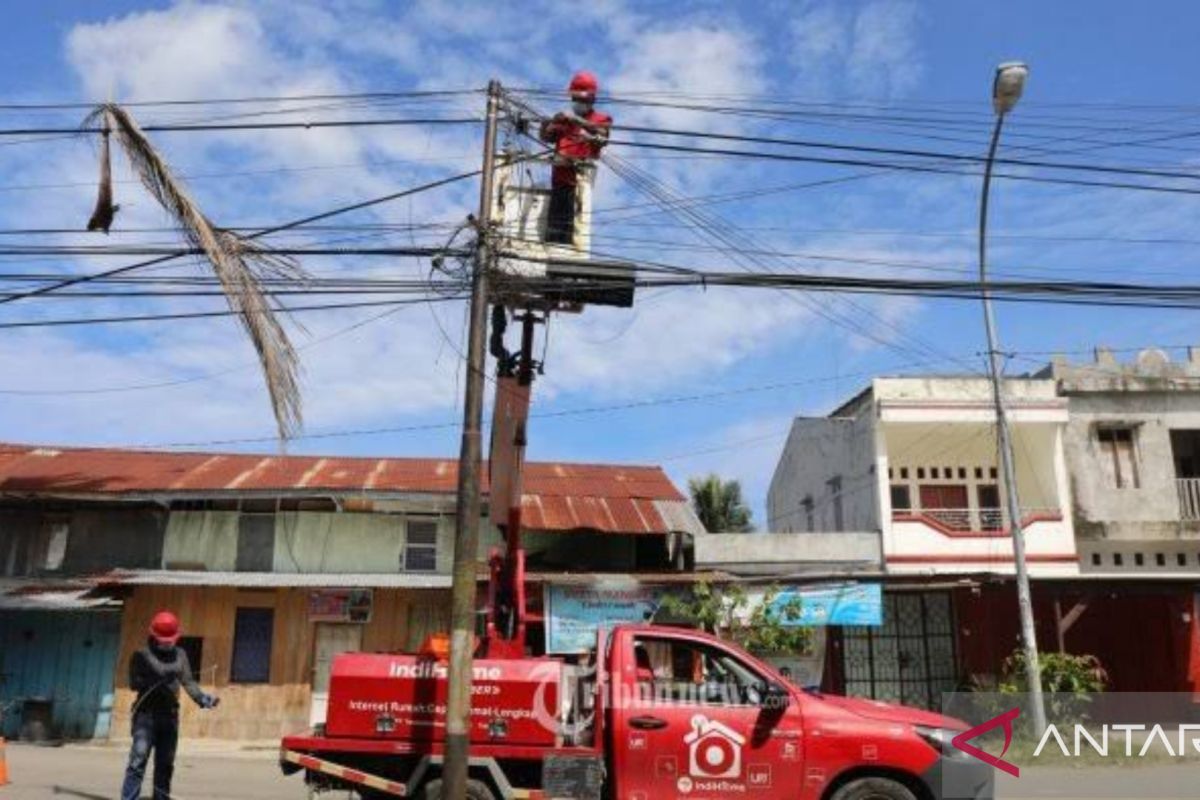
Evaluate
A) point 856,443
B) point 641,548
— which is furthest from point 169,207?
point 856,443

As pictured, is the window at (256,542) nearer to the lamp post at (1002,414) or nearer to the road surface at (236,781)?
the road surface at (236,781)

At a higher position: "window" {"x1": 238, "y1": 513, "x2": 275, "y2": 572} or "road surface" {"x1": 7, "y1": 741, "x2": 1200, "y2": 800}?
"window" {"x1": 238, "y1": 513, "x2": 275, "y2": 572}

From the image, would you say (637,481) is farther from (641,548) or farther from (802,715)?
(802,715)

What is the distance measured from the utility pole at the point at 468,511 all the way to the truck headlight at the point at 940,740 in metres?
3.59

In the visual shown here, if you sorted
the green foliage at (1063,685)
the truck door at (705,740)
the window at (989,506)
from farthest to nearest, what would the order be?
the window at (989,506), the green foliage at (1063,685), the truck door at (705,740)

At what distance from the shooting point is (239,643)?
20.1 meters

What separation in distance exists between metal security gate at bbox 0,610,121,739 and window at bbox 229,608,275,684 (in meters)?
2.25

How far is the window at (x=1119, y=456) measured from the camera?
25.2 meters

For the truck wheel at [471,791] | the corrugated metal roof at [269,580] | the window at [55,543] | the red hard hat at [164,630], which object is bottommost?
the truck wheel at [471,791]

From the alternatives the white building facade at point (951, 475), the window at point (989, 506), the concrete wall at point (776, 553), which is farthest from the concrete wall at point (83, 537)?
the window at point (989, 506)

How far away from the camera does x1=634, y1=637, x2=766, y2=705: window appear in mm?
8586

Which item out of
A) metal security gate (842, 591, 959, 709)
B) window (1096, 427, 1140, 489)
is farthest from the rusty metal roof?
window (1096, 427, 1140, 489)

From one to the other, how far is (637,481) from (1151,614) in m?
11.2

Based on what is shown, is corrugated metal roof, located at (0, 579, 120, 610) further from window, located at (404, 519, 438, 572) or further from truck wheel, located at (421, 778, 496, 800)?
truck wheel, located at (421, 778, 496, 800)
